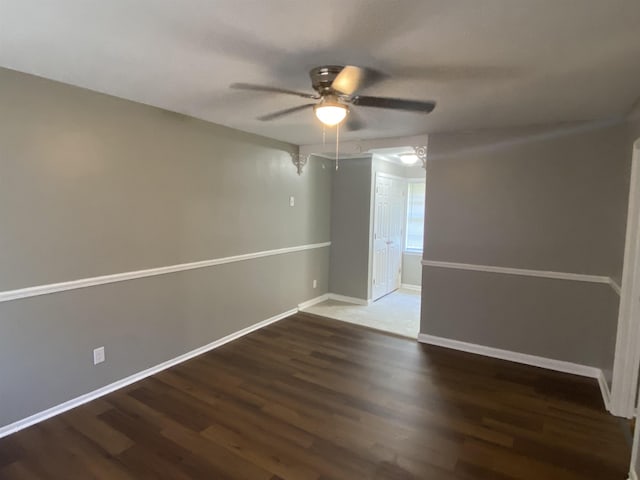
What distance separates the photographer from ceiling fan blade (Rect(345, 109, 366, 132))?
120 inches

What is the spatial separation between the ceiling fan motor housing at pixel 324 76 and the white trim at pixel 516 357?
2970 millimetres

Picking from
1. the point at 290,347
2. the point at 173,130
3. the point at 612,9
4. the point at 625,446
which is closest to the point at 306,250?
the point at 290,347

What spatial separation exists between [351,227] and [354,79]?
11.5 feet

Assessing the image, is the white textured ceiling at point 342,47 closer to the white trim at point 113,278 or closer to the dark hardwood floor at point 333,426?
the white trim at point 113,278

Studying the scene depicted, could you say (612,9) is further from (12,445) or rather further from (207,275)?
(12,445)

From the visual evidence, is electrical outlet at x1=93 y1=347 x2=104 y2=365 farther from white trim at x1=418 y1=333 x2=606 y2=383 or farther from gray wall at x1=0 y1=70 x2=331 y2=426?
white trim at x1=418 y1=333 x2=606 y2=383

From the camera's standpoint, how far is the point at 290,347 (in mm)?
3779

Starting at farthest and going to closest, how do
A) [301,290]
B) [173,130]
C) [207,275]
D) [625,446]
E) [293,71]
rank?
[301,290]
[207,275]
[173,130]
[625,446]
[293,71]

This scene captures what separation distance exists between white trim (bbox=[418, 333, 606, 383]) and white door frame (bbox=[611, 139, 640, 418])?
0.63 meters

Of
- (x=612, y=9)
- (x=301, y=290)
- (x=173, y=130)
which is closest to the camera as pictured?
(x=612, y=9)

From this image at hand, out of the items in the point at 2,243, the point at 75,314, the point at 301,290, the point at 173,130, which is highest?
the point at 173,130

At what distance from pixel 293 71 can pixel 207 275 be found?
7.38 ft

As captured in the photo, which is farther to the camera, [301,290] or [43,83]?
[301,290]

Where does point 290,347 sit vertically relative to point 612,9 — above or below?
below
